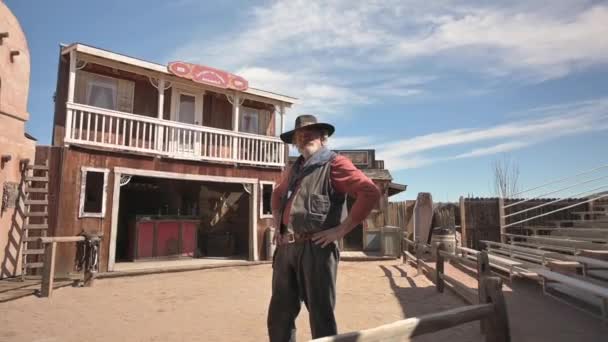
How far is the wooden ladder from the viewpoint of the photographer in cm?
793

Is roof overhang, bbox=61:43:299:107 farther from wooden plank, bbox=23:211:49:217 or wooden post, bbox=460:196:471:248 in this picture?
wooden post, bbox=460:196:471:248

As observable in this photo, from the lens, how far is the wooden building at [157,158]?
8.91 metres

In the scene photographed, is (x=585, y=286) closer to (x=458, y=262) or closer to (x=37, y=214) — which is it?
(x=458, y=262)

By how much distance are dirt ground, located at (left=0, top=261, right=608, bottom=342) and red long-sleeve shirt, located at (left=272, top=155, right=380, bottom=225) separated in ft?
8.33

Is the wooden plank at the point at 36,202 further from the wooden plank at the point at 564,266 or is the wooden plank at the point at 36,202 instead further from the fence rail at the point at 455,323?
the wooden plank at the point at 564,266

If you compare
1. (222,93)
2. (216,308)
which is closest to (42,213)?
(216,308)

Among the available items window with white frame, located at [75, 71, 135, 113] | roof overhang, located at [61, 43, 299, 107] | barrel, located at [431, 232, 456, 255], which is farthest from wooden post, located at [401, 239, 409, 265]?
window with white frame, located at [75, 71, 135, 113]

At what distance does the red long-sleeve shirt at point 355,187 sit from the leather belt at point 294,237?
4.0 inches

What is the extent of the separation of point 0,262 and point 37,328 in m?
3.98

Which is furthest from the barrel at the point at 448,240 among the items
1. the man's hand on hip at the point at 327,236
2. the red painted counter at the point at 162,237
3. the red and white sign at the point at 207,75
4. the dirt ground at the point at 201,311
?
the man's hand on hip at the point at 327,236

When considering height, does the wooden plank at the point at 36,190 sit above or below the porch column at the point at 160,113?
below

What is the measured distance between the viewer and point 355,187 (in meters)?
2.43

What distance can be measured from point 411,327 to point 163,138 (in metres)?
10.2

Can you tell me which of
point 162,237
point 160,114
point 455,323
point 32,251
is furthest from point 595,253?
point 32,251
